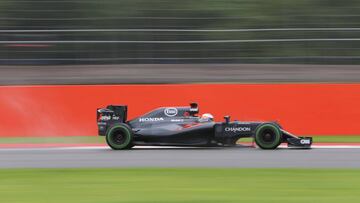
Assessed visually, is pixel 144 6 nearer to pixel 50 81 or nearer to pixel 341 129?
pixel 50 81

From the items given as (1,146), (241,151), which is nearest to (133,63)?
(1,146)

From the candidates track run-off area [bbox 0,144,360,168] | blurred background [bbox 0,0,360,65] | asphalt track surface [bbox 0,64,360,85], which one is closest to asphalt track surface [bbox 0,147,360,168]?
track run-off area [bbox 0,144,360,168]

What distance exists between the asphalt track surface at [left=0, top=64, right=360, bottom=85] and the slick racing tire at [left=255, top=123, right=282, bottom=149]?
4.01m

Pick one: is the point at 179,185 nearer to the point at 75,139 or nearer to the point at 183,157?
the point at 183,157

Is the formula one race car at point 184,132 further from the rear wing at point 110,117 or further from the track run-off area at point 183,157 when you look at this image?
the track run-off area at point 183,157

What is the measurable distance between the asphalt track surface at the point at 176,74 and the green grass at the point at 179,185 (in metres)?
6.87

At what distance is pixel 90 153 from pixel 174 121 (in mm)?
1592

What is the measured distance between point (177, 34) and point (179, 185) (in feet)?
32.0

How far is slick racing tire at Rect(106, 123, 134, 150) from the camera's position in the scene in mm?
12938

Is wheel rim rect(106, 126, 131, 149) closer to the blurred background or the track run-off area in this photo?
the track run-off area

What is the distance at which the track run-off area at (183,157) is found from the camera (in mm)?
10419

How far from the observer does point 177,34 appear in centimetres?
1764

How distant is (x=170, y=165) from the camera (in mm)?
10383

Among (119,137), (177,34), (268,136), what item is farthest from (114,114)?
(177,34)
